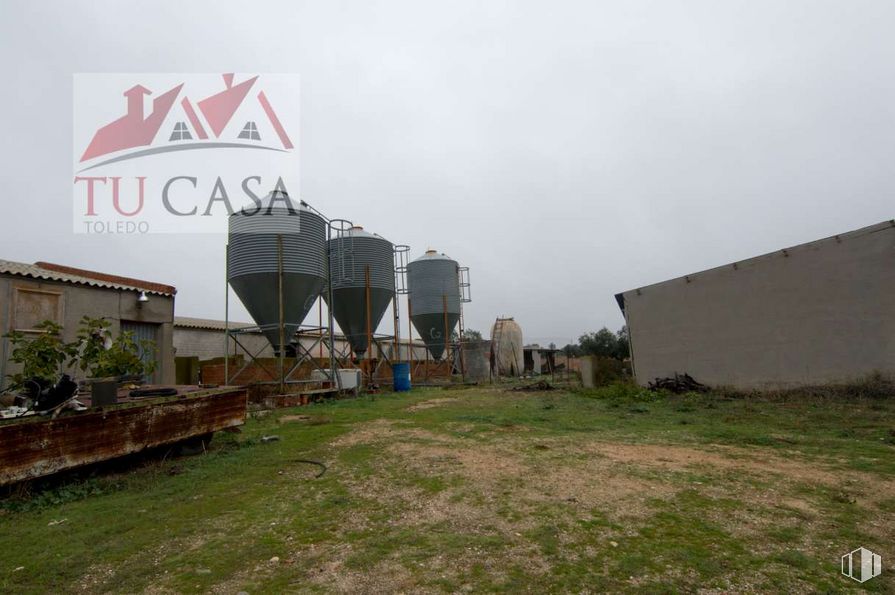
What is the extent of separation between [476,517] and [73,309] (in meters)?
10.4

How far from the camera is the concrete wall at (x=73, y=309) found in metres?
8.76

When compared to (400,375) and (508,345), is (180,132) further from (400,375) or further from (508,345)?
(508,345)

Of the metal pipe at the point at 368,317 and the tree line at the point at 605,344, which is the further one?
the tree line at the point at 605,344

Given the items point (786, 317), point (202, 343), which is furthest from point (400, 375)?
point (786, 317)

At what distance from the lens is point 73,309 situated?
32.1 feet

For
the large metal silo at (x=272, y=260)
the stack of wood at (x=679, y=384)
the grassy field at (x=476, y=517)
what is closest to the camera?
the grassy field at (x=476, y=517)

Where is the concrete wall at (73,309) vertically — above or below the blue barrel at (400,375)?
above

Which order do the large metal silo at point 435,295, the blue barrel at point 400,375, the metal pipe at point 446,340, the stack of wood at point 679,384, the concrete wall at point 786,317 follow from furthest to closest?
the large metal silo at point 435,295
the metal pipe at point 446,340
the blue barrel at point 400,375
the stack of wood at point 679,384
the concrete wall at point 786,317

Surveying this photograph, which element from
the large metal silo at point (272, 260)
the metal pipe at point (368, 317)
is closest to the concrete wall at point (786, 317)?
the metal pipe at point (368, 317)

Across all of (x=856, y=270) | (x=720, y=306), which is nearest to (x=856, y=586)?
(x=856, y=270)

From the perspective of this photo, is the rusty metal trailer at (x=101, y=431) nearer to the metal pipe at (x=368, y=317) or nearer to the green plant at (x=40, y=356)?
the green plant at (x=40, y=356)

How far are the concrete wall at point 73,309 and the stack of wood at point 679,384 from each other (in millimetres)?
12652

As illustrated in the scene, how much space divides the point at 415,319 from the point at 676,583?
2012 cm

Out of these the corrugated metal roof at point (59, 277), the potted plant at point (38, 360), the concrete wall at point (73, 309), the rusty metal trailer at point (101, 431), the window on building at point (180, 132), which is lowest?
the rusty metal trailer at point (101, 431)
